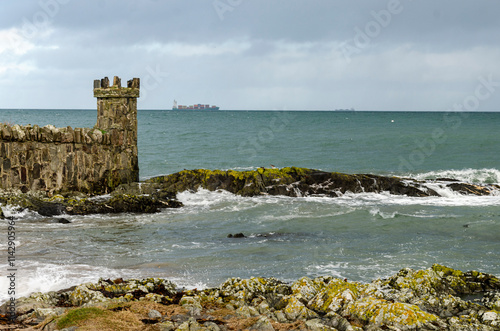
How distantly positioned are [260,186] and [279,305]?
15.4 meters

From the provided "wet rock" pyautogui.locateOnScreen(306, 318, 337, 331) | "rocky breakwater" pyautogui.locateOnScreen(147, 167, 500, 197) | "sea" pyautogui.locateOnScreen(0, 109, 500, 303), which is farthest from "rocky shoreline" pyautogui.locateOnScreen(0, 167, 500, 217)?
"wet rock" pyautogui.locateOnScreen(306, 318, 337, 331)

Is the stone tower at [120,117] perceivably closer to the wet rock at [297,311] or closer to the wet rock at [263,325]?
the wet rock at [297,311]

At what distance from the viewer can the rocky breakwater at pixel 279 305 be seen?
29.9ft

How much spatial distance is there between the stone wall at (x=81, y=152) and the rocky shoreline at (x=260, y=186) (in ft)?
1.88

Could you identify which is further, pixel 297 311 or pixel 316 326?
pixel 297 311

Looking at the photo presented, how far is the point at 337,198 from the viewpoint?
25.2 m

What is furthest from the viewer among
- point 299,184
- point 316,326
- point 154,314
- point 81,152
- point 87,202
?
point 299,184

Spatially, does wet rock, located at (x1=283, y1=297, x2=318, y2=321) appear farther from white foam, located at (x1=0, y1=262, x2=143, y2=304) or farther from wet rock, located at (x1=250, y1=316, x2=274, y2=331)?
white foam, located at (x1=0, y1=262, x2=143, y2=304)

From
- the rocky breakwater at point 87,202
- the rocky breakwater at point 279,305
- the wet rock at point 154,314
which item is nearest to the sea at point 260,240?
the rocky breakwater at point 87,202

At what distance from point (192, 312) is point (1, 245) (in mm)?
8065

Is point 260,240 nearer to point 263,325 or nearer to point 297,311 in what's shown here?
point 297,311

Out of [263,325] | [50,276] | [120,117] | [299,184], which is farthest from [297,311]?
[120,117]

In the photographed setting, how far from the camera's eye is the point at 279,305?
1040 centimetres

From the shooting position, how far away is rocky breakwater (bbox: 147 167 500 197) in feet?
83.6
